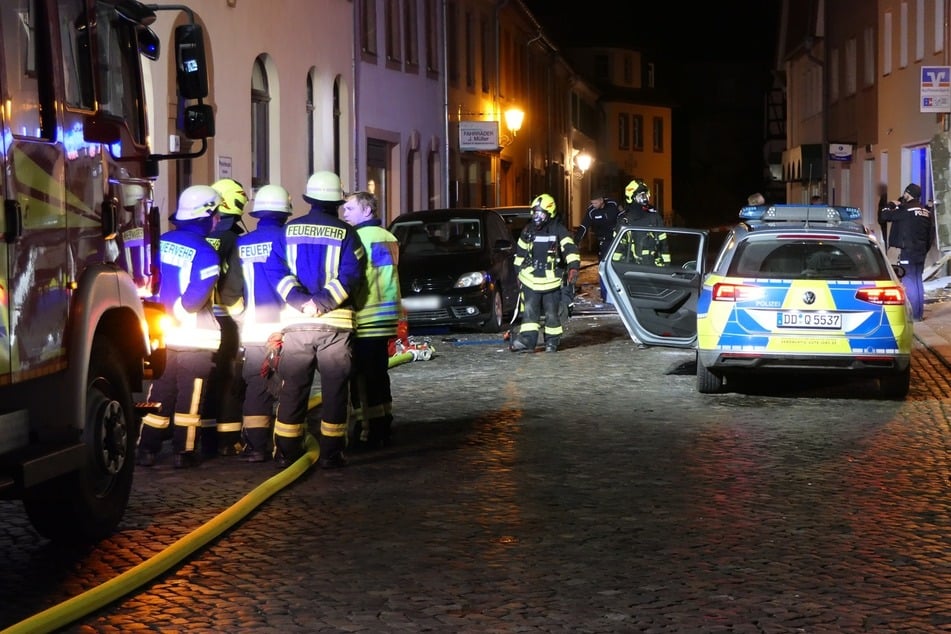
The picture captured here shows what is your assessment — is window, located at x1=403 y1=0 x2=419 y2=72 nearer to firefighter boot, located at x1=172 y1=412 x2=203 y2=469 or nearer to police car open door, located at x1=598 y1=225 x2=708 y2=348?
police car open door, located at x1=598 y1=225 x2=708 y2=348

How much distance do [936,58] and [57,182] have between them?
27.4 m

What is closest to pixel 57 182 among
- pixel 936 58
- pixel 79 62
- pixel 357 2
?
pixel 79 62

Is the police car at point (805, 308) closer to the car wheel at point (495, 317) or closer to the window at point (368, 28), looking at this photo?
the car wheel at point (495, 317)

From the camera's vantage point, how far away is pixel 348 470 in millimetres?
9938

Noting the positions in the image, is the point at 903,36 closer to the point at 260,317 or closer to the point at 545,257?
the point at 545,257

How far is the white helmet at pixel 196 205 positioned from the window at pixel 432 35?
26193 mm

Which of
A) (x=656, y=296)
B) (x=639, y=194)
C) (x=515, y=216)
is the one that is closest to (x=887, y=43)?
(x=515, y=216)

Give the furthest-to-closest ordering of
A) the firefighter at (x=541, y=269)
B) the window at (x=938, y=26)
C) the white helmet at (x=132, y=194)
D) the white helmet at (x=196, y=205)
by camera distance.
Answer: the window at (x=938, y=26) → the firefighter at (x=541, y=269) → the white helmet at (x=196, y=205) → the white helmet at (x=132, y=194)

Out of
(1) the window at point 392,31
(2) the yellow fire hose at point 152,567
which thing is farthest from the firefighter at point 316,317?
(1) the window at point 392,31

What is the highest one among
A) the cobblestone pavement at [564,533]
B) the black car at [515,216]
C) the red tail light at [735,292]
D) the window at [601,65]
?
the window at [601,65]

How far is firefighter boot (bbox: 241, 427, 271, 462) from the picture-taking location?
401 inches

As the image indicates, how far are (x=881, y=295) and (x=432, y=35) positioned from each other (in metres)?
24.5

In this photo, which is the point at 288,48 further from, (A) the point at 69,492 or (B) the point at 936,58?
(A) the point at 69,492

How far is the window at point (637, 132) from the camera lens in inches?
3327
